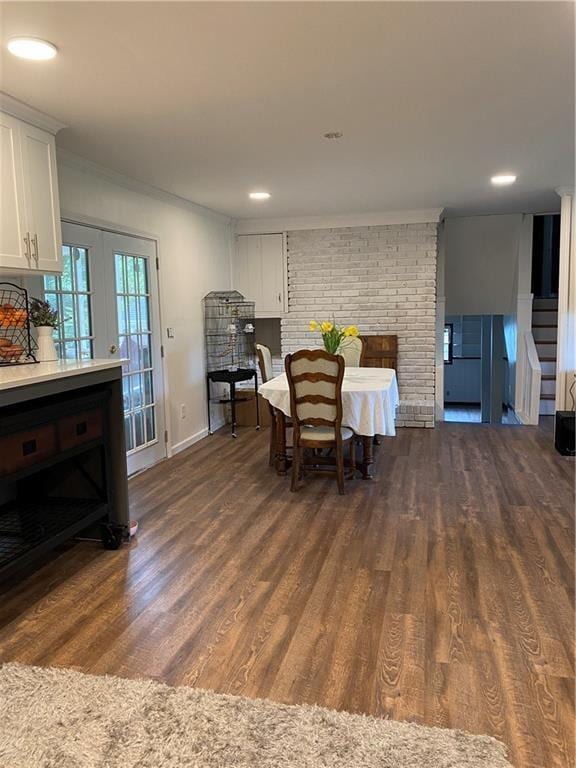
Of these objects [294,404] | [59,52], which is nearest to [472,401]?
[294,404]

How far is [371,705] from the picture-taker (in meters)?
1.88

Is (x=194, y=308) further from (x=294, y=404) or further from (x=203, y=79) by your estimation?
(x=203, y=79)

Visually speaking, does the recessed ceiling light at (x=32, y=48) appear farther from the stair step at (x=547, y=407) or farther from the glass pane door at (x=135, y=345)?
the stair step at (x=547, y=407)

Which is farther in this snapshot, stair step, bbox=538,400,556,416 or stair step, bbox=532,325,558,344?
stair step, bbox=532,325,558,344

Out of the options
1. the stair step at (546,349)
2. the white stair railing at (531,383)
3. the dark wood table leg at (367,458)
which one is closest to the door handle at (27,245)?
the dark wood table leg at (367,458)

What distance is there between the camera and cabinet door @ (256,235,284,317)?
6754mm

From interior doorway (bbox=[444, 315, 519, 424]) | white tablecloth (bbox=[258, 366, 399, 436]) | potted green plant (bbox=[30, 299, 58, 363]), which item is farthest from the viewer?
interior doorway (bbox=[444, 315, 519, 424])

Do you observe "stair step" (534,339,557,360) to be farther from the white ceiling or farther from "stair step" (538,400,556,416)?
the white ceiling

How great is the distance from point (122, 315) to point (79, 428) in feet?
5.69

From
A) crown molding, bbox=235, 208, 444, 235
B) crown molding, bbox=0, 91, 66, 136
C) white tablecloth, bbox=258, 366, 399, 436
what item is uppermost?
crown molding, bbox=235, 208, 444, 235

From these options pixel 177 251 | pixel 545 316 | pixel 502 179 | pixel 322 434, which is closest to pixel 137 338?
pixel 177 251

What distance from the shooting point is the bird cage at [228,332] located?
20.1 feet

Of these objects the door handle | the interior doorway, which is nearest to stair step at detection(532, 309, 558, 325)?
the interior doorway

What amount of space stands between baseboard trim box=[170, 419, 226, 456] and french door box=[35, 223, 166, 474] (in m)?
0.20
